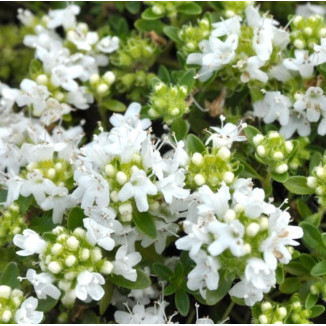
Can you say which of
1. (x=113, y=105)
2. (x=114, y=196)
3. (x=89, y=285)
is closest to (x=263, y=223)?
(x=114, y=196)

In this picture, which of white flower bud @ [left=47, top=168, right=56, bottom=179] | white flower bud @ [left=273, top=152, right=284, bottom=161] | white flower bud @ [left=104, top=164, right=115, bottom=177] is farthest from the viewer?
white flower bud @ [left=47, top=168, right=56, bottom=179]

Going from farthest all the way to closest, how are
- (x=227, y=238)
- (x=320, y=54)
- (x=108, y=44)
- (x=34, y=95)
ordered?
(x=108, y=44)
(x=34, y=95)
(x=320, y=54)
(x=227, y=238)

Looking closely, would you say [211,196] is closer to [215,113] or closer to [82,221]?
[82,221]

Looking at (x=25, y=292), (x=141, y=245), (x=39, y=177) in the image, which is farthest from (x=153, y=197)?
(x=25, y=292)

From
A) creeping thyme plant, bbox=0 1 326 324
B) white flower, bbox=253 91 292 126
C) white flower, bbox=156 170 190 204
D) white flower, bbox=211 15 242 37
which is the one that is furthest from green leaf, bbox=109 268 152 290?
white flower, bbox=211 15 242 37

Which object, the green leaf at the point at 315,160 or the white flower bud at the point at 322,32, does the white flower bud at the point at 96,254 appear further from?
the white flower bud at the point at 322,32

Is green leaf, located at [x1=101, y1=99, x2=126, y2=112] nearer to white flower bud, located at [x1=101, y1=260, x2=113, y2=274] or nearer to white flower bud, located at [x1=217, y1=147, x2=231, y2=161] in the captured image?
white flower bud, located at [x1=217, y1=147, x2=231, y2=161]

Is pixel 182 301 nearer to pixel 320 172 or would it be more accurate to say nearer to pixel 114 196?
pixel 114 196
